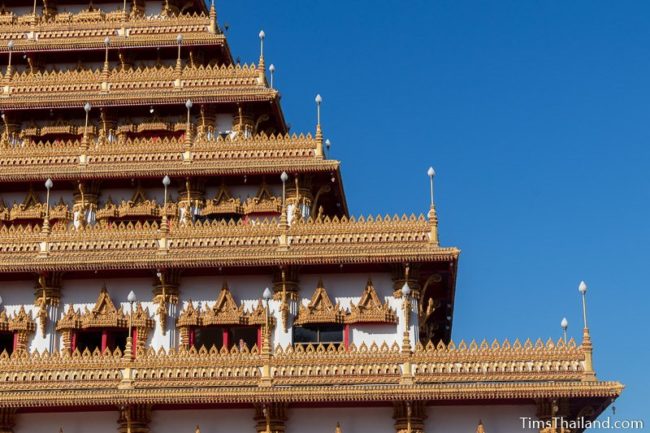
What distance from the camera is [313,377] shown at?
107 ft

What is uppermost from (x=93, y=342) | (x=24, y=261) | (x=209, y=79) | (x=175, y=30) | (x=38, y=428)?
(x=175, y=30)

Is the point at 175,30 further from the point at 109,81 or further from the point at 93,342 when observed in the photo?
the point at 93,342

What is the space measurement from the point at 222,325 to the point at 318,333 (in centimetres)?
328

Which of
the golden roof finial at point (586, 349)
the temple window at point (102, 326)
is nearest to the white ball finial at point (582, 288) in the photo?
the golden roof finial at point (586, 349)

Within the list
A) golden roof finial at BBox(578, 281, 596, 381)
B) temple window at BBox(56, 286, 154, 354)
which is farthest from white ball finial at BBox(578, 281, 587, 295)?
temple window at BBox(56, 286, 154, 354)

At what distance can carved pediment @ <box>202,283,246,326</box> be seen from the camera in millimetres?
36594

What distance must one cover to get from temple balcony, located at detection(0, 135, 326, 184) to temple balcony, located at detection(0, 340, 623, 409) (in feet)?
28.5

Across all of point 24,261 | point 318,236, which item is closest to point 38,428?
point 24,261

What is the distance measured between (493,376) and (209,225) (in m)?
11.5

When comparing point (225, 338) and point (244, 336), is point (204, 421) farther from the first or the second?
point (244, 336)

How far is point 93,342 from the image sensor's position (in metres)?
37.4

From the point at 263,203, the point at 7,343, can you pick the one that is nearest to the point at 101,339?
the point at 7,343

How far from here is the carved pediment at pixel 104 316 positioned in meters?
36.8

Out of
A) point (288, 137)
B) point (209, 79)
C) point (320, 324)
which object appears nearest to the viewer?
point (320, 324)
